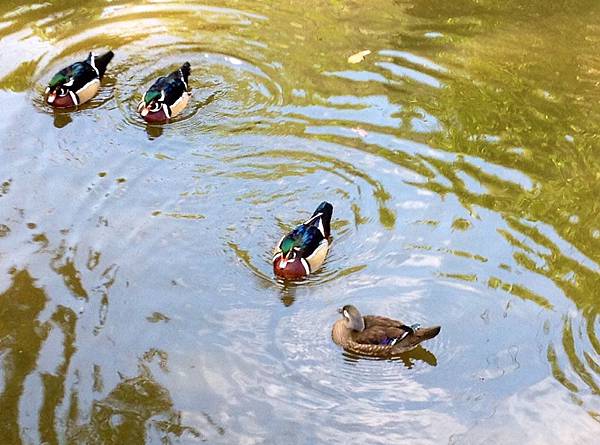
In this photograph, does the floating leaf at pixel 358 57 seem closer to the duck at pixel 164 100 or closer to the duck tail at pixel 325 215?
the duck at pixel 164 100

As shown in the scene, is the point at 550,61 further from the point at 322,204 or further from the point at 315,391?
the point at 315,391

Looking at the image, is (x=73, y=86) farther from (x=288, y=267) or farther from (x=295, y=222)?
(x=288, y=267)

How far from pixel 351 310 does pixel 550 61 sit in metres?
5.88

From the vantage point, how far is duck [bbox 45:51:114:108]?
947 centimetres

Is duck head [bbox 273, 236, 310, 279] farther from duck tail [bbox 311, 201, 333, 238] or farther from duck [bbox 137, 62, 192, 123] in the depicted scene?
duck [bbox 137, 62, 192, 123]

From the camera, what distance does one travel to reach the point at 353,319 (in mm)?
6410

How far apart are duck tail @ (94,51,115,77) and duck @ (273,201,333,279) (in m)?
4.01

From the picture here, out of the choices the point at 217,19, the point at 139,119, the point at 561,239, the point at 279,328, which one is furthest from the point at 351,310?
the point at 217,19

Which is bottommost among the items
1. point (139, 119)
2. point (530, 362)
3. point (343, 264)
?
point (530, 362)

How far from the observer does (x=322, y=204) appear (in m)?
7.54

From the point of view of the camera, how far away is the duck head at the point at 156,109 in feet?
30.2

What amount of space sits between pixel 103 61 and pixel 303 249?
453cm

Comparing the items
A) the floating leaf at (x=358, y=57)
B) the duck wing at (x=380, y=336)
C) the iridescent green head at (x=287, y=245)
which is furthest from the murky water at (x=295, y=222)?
the iridescent green head at (x=287, y=245)

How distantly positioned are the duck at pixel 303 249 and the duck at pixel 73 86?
11.9 ft
